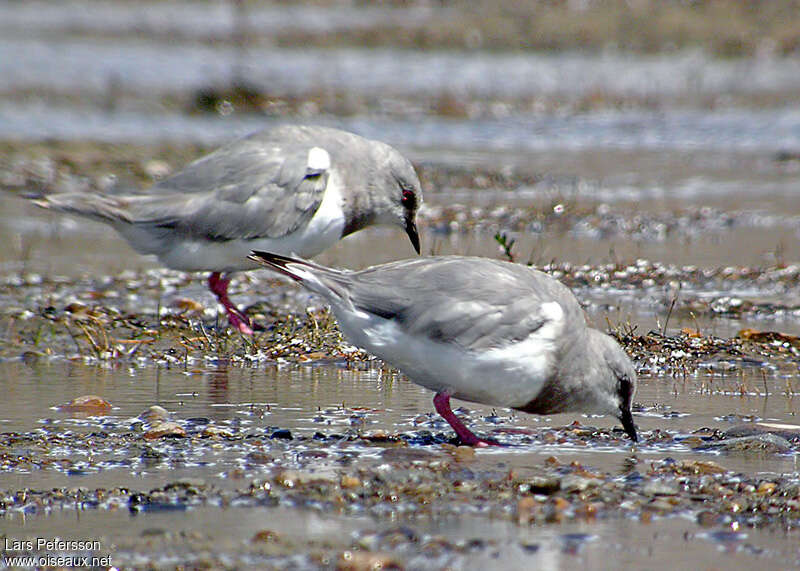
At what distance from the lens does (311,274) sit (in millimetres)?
6180

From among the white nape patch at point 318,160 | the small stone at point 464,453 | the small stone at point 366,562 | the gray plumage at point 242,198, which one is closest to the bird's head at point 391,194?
the gray plumage at point 242,198

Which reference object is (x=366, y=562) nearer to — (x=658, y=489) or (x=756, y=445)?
(x=658, y=489)

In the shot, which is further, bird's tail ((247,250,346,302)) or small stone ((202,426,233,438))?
bird's tail ((247,250,346,302))

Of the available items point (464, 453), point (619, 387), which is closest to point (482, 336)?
point (464, 453)

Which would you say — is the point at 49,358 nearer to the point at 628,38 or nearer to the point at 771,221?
the point at 771,221

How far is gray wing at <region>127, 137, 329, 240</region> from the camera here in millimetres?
8188

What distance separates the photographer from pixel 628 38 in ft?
101

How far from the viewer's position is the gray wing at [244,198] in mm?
8188

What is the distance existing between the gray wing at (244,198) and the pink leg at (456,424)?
243cm

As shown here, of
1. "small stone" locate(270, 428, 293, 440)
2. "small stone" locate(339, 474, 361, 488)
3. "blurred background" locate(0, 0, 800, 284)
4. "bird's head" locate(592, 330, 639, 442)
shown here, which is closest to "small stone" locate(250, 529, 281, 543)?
"small stone" locate(339, 474, 361, 488)

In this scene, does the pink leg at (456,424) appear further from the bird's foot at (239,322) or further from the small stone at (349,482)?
the bird's foot at (239,322)

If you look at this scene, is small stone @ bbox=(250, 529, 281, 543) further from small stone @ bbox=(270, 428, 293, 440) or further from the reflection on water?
small stone @ bbox=(270, 428, 293, 440)

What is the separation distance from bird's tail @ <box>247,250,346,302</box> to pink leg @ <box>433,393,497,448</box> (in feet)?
2.09

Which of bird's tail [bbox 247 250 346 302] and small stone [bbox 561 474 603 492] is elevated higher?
bird's tail [bbox 247 250 346 302]
